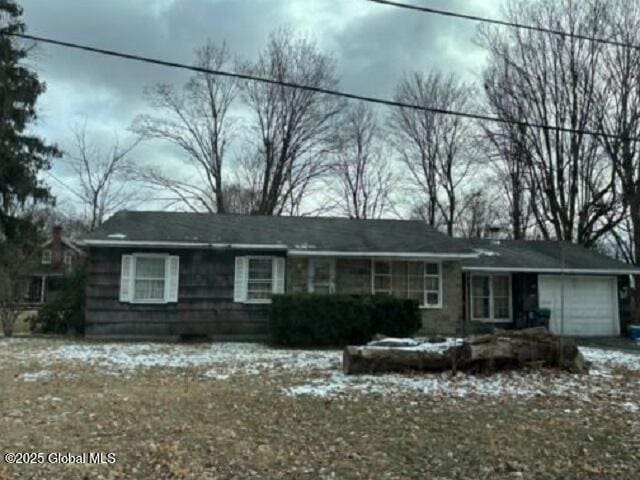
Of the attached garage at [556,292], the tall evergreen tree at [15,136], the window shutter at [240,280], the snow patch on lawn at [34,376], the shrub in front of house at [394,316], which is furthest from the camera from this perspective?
the tall evergreen tree at [15,136]

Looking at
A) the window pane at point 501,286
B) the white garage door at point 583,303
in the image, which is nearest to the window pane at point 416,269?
the window pane at point 501,286

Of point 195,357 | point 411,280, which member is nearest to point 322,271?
point 411,280

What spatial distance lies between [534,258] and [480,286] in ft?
7.60

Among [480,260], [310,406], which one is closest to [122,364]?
[310,406]

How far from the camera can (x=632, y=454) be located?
570 cm

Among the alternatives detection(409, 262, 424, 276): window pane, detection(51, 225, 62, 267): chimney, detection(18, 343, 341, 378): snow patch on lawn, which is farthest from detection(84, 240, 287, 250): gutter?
detection(51, 225, 62, 267): chimney

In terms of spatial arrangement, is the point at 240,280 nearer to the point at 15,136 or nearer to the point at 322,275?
the point at 322,275

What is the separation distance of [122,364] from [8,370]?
74.7 inches

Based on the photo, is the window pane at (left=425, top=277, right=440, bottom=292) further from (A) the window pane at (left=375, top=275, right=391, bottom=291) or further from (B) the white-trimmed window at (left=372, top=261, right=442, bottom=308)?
(A) the window pane at (left=375, top=275, right=391, bottom=291)

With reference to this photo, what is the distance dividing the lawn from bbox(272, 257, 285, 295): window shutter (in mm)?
6208

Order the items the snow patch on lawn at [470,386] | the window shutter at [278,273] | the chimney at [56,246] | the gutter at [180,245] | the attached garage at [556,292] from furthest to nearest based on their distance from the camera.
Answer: the chimney at [56,246] → the attached garage at [556,292] → the window shutter at [278,273] → the gutter at [180,245] → the snow patch on lawn at [470,386]

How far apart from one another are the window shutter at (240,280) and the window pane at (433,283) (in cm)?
559

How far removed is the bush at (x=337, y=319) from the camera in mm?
14773

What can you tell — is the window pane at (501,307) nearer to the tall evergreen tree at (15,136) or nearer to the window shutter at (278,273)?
the window shutter at (278,273)
